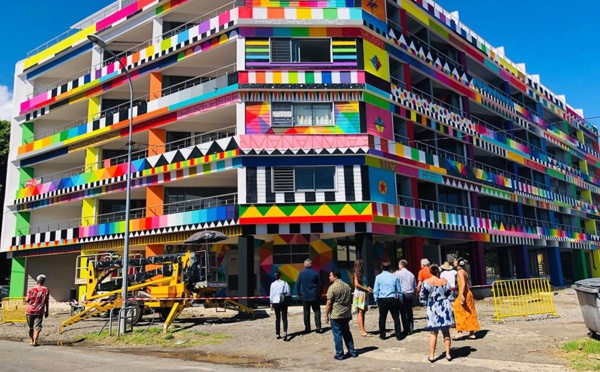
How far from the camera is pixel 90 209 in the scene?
29.0 metres

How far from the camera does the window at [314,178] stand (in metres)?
22.7

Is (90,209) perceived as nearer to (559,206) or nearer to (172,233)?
(172,233)

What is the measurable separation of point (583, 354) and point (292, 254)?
15606 mm

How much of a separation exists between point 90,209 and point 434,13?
76.3ft

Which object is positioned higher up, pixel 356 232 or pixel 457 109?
pixel 457 109

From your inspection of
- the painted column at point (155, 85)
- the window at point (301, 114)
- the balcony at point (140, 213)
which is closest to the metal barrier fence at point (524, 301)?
the window at point (301, 114)

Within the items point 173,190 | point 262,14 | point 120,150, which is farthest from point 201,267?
point 120,150

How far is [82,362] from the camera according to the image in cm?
1096

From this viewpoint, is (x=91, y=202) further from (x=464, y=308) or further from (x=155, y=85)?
(x=464, y=308)

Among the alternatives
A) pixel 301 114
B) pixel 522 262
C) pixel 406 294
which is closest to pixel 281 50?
pixel 301 114

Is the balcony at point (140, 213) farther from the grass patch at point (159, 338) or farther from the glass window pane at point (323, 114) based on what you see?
the grass patch at point (159, 338)

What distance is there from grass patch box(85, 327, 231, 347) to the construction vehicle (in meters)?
0.64

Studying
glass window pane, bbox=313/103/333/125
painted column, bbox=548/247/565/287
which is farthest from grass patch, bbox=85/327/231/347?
painted column, bbox=548/247/565/287

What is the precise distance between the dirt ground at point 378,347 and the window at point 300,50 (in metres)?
12.6
